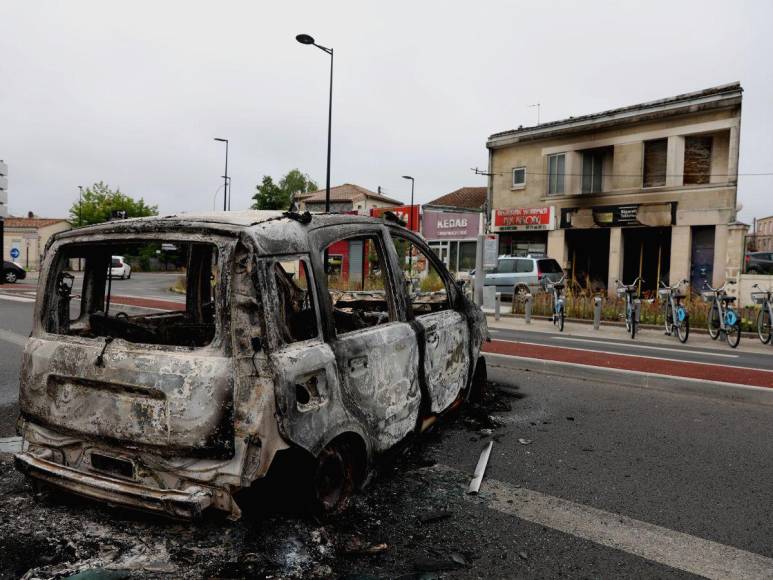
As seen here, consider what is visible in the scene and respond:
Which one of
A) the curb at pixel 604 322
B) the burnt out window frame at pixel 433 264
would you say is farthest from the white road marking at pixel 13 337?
the curb at pixel 604 322

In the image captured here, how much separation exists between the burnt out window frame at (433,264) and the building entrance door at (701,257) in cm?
2088

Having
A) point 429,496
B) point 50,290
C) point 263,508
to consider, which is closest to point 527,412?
point 429,496

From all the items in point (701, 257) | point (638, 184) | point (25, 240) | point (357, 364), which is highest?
point (638, 184)

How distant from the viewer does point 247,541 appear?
3.11 meters

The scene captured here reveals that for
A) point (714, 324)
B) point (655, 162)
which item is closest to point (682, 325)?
point (714, 324)

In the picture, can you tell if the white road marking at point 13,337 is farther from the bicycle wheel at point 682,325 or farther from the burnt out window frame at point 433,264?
the bicycle wheel at point 682,325

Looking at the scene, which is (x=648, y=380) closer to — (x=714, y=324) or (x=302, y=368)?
(x=302, y=368)

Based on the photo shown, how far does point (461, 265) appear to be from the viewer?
1289 inches

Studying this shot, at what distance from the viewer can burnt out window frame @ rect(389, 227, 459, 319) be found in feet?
13.8

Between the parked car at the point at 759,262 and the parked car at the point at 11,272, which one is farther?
the parked car at the point at 11,272

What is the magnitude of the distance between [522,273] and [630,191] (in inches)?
279

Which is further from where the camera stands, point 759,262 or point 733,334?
point 759,262

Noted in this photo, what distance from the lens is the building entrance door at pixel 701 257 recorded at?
75.1ft

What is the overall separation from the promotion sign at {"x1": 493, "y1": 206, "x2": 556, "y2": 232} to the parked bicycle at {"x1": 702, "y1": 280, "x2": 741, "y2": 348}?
14.4 meters
